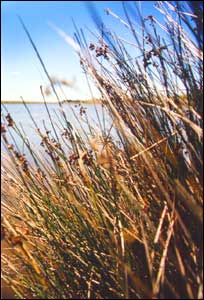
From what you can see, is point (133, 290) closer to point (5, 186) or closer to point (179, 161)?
point (179, 161)

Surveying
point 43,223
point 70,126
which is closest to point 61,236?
point 43,223

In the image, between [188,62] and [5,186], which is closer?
[188,62]

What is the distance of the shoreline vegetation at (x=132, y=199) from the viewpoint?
1181mm

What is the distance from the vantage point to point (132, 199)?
112cm

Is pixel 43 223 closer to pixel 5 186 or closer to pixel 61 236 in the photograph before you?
pixel 61 236

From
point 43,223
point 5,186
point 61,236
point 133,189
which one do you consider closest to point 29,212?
point 43,223

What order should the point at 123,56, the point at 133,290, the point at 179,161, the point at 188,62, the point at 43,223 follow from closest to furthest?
1. the point at 133,290
2. the point at 179,161
3. the point at 188,62
4. the point at 43,223
5. the point at 123,56

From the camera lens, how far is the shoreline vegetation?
1.18 m

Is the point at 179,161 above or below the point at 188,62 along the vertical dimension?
below

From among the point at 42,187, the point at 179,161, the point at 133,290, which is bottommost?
the point at 133,290

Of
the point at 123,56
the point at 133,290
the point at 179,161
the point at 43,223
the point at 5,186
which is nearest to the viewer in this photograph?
the point at 133,290

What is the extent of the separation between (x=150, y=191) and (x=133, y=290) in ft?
1.27

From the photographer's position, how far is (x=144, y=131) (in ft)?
4.79

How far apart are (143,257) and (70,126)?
68cm
